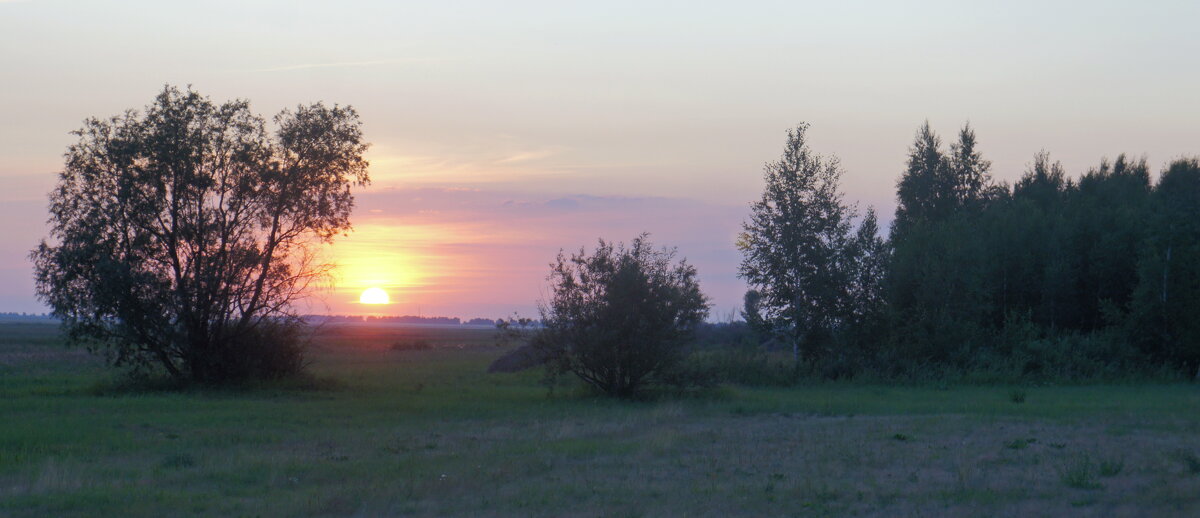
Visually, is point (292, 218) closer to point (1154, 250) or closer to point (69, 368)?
point (69, 368)

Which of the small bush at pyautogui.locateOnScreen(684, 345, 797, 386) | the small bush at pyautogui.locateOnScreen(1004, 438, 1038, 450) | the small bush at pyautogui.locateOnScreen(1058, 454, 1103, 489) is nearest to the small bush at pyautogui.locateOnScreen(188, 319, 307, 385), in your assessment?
the small bush at pyautogui.locateOnScreen(684, 345, 797, 386)

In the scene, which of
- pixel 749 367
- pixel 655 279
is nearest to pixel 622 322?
pixel 655 279

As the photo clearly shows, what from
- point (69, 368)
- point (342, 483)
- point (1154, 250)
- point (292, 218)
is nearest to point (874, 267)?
point (1154, 250)

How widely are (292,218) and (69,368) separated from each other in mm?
21828

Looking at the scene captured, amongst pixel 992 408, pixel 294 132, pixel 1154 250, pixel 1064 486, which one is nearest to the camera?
pixel 1064 486

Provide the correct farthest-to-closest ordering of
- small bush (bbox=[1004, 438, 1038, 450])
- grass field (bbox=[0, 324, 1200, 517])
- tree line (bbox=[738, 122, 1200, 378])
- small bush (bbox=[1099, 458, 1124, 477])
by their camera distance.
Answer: tree line (bbox=[738, 122, 1200, 378])
small bush (bbox=[1004, 438, 1038, 450])
small bush (bbox=[1099, 458, 1124, 477])
grass field (bbox=[0, 324, 1200, 517])

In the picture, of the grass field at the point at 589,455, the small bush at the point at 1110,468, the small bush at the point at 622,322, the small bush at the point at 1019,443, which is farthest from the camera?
the small bush at the point at 622,322

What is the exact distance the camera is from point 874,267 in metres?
40.5

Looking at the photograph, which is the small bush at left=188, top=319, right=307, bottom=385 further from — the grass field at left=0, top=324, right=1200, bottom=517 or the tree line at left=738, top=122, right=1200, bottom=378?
the tree line at left=738, top=122, right=1200, bottom=378

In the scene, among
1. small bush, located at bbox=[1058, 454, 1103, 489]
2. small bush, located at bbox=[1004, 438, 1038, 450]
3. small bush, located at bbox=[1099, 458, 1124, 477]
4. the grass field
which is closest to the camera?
the grass field

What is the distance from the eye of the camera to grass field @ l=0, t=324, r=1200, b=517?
39.9 feet

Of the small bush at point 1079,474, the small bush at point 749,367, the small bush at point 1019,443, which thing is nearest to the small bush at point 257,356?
the small bush at point 749,367

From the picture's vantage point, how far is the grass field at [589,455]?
1215 cm

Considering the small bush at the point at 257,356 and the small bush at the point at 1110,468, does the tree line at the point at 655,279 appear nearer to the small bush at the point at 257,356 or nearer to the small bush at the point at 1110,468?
the small bush at the point at 257,356
